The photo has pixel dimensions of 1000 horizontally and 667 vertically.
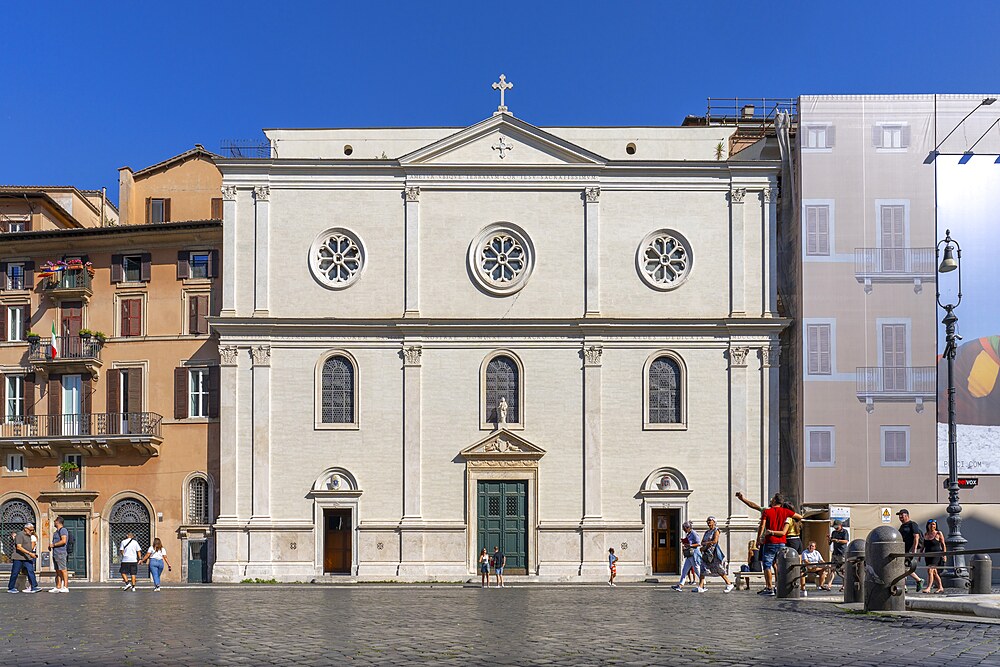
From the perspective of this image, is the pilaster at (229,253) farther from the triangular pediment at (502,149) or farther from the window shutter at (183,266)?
the triangular pediment at (502,149)

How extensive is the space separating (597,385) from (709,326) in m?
3.94

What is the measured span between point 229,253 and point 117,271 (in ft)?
16.4

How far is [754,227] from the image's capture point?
121ft

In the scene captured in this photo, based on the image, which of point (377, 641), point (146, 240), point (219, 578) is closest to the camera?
point (377, 641)

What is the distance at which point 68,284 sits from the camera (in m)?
39.1

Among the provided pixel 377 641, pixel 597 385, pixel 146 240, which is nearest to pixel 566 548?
pixel 597 385

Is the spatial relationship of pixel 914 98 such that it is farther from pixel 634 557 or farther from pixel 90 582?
pixel 90 582

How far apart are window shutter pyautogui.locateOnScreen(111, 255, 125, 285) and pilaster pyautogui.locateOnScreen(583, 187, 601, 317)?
1542cm

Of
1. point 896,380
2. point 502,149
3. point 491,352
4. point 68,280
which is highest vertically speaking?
point 502,149

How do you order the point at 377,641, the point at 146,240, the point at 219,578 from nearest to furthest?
the point at 377,641 → the point at 219,578 → the point at 146,240

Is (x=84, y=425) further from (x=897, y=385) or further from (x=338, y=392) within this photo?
(x=897, y=385)

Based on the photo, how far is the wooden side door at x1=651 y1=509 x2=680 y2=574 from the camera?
3562 centimetres

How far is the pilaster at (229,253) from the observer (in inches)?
1428

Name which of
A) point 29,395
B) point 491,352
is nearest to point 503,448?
point 491,352
